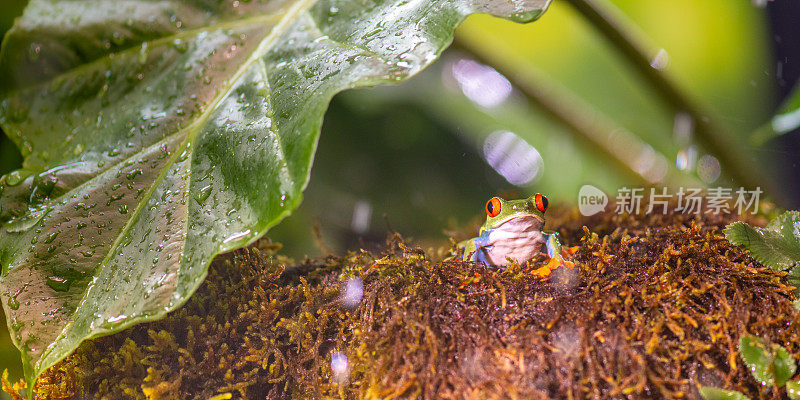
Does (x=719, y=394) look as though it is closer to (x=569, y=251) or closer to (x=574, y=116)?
(x=569, y=251)

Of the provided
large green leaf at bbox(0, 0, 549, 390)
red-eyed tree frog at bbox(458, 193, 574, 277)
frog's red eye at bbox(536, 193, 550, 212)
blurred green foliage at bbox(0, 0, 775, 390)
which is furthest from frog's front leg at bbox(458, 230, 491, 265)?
blurred green foliage at bbox(0, 0, 775, 390)

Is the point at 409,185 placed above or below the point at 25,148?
below

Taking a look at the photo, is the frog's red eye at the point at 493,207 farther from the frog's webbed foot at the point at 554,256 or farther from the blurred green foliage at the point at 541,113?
the blurred green foliage at the point at 541,113

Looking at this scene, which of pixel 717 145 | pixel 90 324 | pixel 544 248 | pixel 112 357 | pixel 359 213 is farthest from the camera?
pixel 359 213

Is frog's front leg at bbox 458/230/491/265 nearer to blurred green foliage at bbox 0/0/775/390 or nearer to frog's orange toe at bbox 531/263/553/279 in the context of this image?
frog's orange toe at bbox 531/263/553/279

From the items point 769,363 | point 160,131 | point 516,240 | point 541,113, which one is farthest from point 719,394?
point 541,113

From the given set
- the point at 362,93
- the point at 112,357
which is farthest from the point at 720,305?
the point at 362,93

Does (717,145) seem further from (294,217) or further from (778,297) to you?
(294,217)
